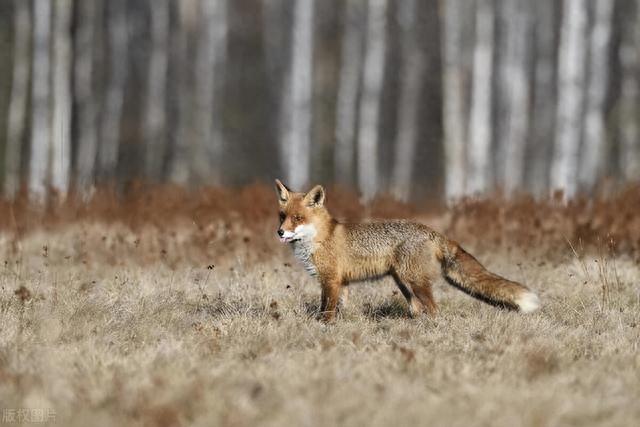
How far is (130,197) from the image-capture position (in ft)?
42.4

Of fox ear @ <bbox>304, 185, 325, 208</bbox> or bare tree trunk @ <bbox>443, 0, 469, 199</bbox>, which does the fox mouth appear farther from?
bare tree trunk @ <bbox>443, 0, 469, 199</bbox>

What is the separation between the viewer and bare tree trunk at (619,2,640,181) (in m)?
26.0

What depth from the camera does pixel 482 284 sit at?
23.2 feet

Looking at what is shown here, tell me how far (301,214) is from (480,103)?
1175 centimetres

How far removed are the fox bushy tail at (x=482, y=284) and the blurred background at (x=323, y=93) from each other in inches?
227

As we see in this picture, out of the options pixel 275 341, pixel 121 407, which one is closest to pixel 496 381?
pixel 275 341

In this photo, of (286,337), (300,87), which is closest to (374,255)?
(286,337)

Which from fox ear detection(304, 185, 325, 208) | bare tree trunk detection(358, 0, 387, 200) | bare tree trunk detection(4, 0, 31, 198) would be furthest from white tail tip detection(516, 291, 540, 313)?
bare tree trunk detection(4, 0, 31, 198)

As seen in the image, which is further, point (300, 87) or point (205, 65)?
point (205, 65)

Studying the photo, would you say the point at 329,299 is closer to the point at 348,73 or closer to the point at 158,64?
the point at 348,73

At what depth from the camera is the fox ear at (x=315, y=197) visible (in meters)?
7.33

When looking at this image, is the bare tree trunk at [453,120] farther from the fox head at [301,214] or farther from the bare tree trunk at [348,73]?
the fox head at [301,214]

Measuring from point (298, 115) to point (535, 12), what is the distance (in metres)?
14.3

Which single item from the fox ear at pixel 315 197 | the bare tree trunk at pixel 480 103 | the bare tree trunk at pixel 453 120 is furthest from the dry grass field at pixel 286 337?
the bare tree trunk at pixel 480 103
